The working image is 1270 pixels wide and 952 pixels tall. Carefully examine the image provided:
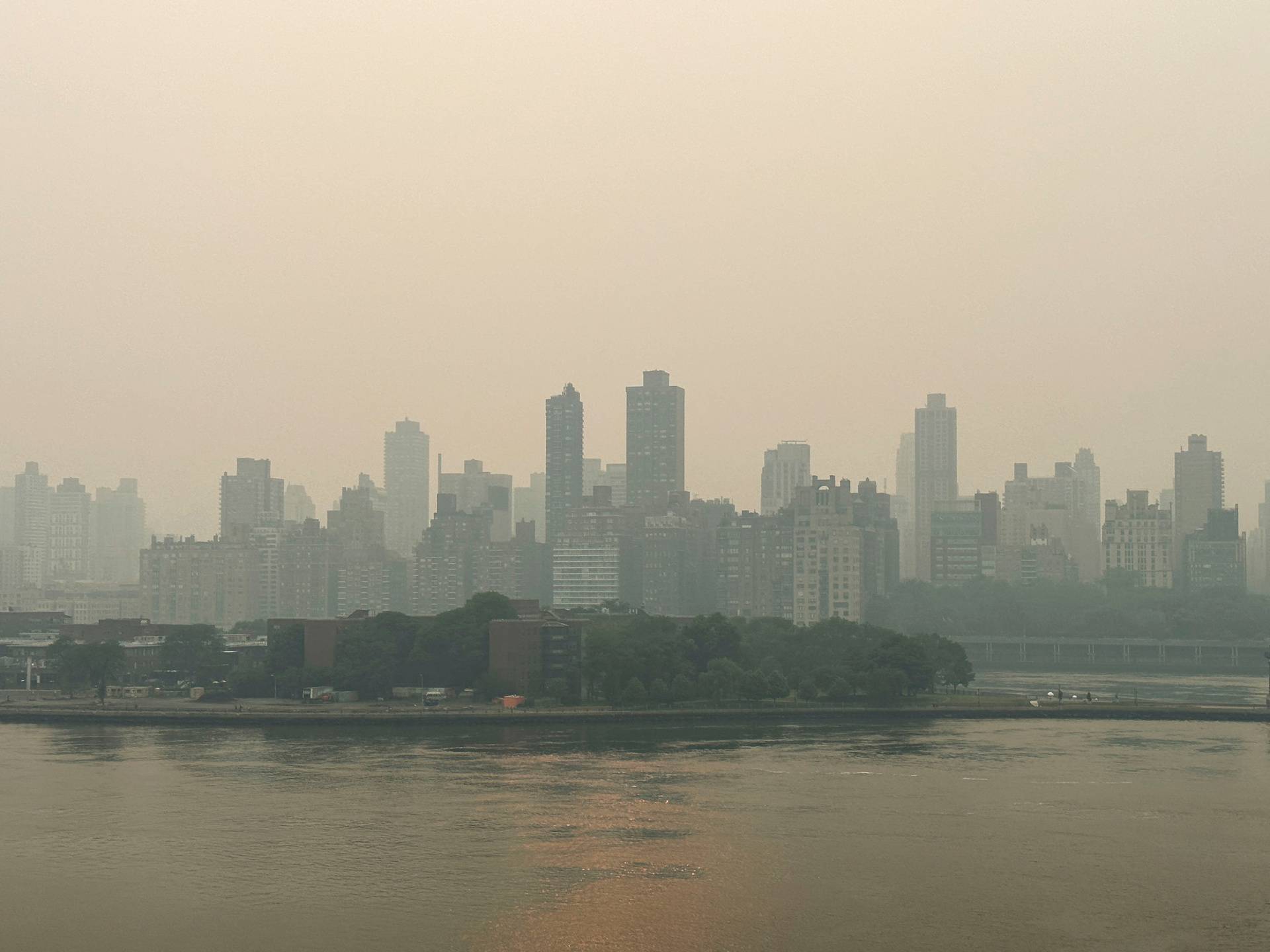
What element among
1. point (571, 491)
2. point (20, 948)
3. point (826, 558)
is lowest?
point (20, 948)

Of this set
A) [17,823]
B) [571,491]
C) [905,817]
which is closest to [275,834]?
[17,823]

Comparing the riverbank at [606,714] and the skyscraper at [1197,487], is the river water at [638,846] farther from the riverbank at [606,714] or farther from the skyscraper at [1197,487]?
the skyscraper at [1197,487]

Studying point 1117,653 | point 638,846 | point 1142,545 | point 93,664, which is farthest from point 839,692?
point 1142,545

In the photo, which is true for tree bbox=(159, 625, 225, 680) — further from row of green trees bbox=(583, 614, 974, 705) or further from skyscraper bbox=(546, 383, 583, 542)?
Answer: skyscraper bbox=(546, 383, 583, 542)

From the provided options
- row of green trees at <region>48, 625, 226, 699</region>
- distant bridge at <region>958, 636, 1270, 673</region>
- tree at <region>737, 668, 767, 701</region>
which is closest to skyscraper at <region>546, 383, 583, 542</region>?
distant bridge at <region>958, 636, 1270, 673</region>

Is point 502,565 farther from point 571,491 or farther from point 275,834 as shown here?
point 275,834

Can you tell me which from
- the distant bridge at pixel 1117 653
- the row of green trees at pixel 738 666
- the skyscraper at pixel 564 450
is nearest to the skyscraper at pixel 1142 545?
the distant bridge at pixel 1117 653

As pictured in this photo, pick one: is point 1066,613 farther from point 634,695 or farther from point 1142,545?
point 634,695

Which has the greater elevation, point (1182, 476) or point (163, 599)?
point (1182, 476)
